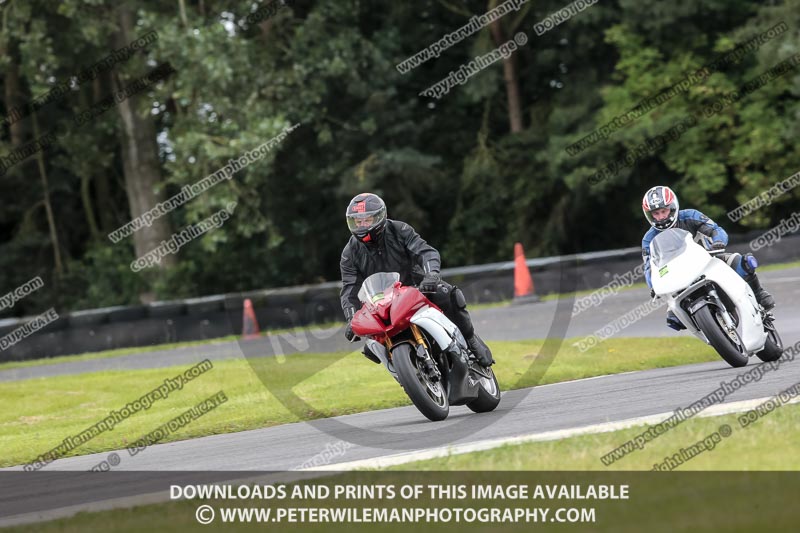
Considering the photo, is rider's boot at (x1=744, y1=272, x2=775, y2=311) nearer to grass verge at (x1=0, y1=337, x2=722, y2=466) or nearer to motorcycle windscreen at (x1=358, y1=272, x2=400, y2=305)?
grass verge at (x1=0, y1=337, x2=722, y2=466)

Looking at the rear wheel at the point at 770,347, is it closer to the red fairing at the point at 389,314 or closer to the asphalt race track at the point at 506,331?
the asphalt race track at the point at 506,331

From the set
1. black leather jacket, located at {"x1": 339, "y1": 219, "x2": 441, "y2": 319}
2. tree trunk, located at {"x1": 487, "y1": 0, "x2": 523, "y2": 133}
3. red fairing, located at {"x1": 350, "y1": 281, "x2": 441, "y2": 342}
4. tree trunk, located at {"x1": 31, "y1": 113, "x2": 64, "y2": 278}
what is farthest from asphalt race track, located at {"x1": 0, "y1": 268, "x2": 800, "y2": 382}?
tree trunk, located at {"x1": 31, "y1": 113, "x2": 64, "y2": 278}

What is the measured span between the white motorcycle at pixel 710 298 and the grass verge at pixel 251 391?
94.9 inches

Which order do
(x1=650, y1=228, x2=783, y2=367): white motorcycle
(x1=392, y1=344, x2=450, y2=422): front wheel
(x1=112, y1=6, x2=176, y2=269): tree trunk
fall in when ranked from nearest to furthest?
(x1=392, y1=344, x2=450, y2=422): front wheel < (x1=650, y1=228, x2=783, y2=367): white motorcycle < (x1=112, y1=6, x2=176, y2=269): tree trunk

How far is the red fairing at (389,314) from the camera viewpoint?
9594 mm

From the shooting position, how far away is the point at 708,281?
437 inches

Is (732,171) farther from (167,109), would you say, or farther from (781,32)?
(167,109)

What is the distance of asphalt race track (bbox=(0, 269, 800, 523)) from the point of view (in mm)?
8609

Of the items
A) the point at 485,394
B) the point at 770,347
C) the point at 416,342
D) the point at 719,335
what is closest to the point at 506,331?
the point at 770,347

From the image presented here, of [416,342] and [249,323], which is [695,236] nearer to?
[416,342]

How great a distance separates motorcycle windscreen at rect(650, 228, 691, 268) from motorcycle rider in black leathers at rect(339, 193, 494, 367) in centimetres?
222

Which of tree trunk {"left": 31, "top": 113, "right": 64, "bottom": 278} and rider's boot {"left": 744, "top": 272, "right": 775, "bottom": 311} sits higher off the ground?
tree trunk {"left": 31, "top": 113, "right": 64, "bottom": 278}

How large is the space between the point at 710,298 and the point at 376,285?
10.7ft

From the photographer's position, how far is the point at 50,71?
33.6m
